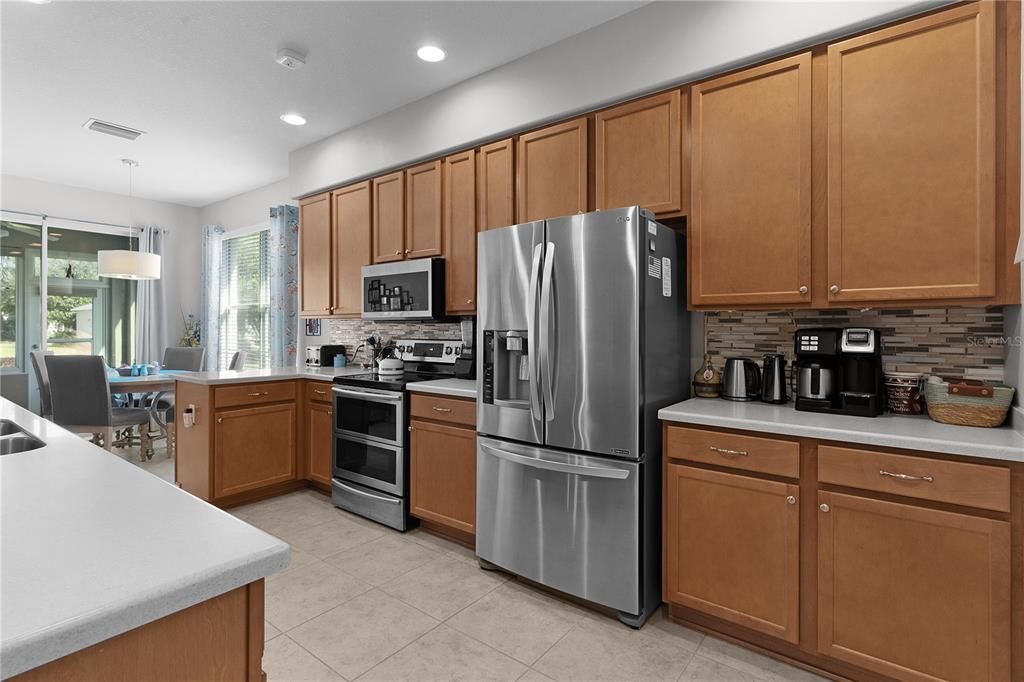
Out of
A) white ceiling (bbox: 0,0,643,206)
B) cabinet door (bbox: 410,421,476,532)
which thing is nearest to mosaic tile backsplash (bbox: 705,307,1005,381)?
cabinet door (bbox: 410,421,476,532)

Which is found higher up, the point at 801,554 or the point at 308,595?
the point at 801,554

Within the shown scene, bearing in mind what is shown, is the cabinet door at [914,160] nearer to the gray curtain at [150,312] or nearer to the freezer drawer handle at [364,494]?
the freezer drawer handle at [364,494]

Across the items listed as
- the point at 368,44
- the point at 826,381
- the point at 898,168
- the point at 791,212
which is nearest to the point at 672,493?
the point at 826,381

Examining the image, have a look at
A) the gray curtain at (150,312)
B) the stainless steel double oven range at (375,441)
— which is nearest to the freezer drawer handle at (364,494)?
the stainless steel double oven range at (375,441)

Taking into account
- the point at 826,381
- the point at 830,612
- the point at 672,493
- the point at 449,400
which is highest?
the point at 826,381

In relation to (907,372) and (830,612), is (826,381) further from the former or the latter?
→ (830,612)

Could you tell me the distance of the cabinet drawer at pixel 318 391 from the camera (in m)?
3.69

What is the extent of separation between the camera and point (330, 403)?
3660 millimetres

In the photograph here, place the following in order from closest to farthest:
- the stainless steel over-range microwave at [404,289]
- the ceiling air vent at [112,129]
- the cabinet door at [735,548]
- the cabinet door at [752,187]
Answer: the cabinet door at [735,548] < the cabinet door at [752,187] < the stainless steel over-range microwave at [404,289] < the ceiling air vent at [112,129]

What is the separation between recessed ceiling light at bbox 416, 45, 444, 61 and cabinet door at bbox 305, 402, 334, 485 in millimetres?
2337

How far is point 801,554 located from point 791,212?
1.33 m

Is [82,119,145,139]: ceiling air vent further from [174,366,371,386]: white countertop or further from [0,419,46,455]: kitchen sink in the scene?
[0,419,46,455]: kitchen sink

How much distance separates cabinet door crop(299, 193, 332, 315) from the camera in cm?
423

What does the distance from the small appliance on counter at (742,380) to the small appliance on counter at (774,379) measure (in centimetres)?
7
